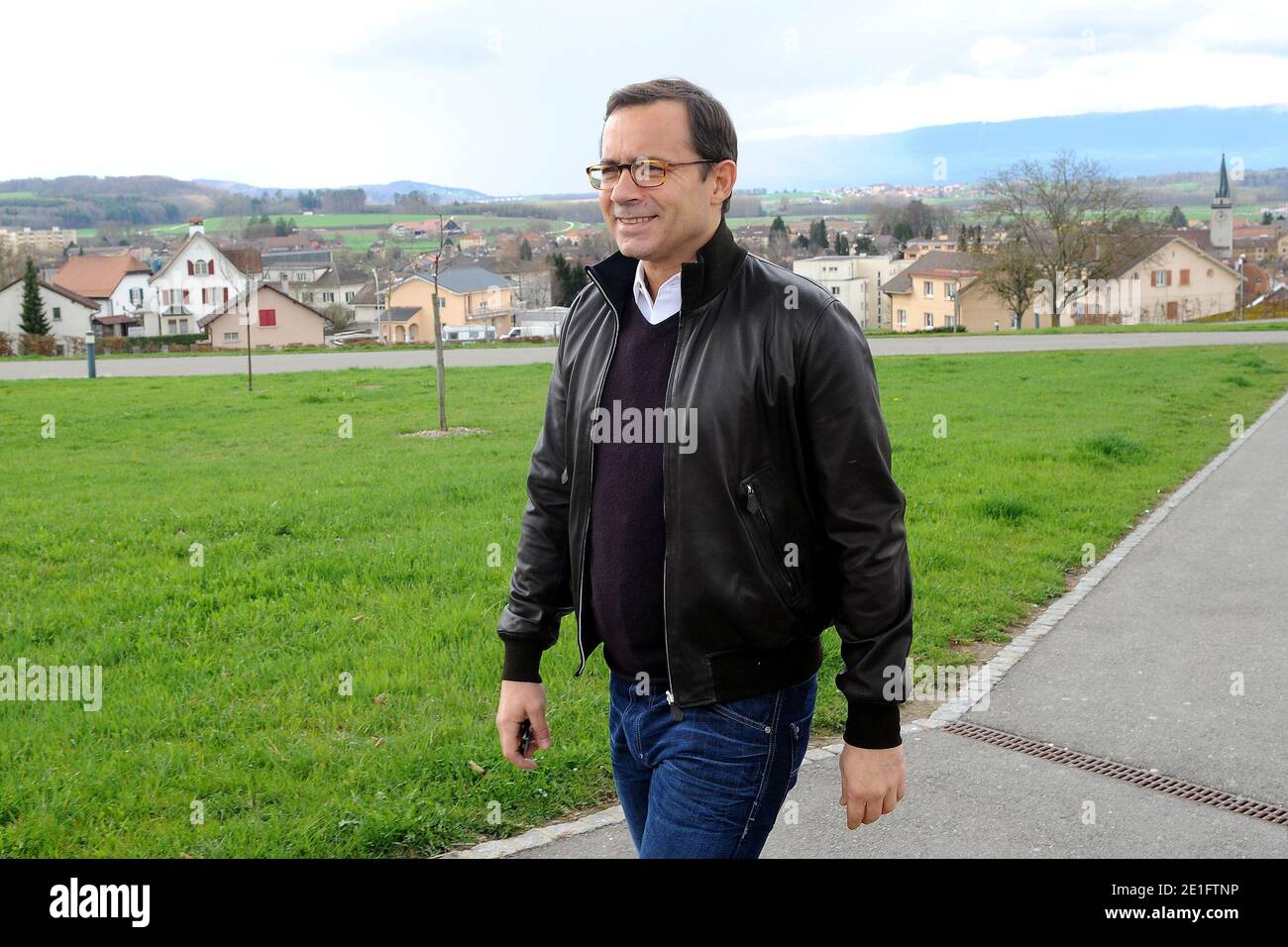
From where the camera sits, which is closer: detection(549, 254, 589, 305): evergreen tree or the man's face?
the man's face

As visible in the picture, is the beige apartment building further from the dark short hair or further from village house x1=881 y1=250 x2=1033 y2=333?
the dark short hair

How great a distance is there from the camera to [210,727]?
5.39 meters

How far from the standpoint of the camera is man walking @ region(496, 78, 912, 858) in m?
2.51

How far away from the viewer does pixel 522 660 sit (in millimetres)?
3082

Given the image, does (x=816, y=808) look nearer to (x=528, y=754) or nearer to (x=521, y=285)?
(x=528, y=754)

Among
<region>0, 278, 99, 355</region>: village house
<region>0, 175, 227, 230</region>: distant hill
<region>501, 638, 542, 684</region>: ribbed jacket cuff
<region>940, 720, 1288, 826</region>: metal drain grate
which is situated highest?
<region>0, 175, 227, 230</region>: distant hill

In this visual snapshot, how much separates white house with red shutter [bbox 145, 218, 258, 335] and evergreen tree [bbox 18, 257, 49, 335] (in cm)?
1254

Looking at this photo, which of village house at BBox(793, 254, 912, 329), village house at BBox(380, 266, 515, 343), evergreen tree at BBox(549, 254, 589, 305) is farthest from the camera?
village house at BBox(793, 254, 912, 329)

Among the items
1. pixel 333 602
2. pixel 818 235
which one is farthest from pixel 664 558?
pixel 818 235

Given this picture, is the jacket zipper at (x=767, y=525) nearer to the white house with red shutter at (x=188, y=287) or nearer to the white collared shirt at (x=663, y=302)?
the white collared shirt at (x=663, y=302)

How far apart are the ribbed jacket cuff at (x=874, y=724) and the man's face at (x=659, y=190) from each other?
1.09 m
